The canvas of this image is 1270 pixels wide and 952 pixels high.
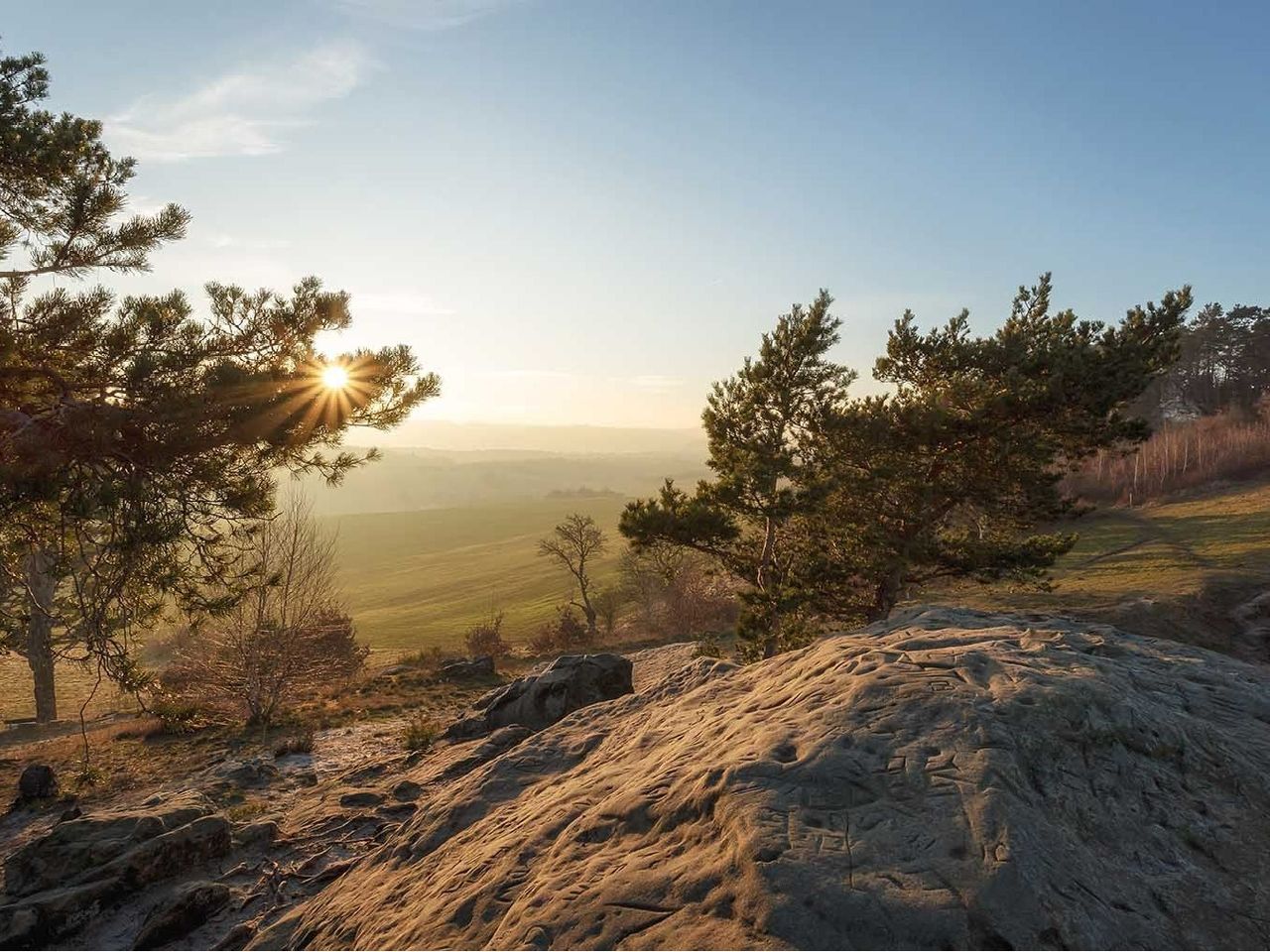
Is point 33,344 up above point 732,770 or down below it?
above

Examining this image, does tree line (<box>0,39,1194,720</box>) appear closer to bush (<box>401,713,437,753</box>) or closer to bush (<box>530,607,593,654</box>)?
bush (<box>401,713,437,753</box>)

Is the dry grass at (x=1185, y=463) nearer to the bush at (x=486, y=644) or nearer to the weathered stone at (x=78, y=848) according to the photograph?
the bush at (x=486, y=644)

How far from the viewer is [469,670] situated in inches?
1142

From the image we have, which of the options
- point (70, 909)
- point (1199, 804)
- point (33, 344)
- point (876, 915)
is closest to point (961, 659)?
point (1199, 804)

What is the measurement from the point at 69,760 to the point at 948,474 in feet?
84.9

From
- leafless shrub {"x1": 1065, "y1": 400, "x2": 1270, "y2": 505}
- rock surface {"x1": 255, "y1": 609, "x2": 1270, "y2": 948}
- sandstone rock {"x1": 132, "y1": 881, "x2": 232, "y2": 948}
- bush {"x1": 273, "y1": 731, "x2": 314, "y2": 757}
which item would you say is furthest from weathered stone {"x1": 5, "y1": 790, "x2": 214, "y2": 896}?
leafless shrub {"x1": 1065, "y1": 400, "x2": 1270, "y2": 505}

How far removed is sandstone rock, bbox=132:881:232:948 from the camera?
762 centimetres

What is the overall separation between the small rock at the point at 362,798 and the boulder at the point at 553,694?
3.27m

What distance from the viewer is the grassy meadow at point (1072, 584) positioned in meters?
22.7

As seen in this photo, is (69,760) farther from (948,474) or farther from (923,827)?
(948,474)

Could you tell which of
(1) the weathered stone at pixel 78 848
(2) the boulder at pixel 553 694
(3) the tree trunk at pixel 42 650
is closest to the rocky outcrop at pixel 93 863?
(1) the weathered stone at pixel 78 848

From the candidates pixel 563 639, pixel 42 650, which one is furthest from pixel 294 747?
pixel 563 639

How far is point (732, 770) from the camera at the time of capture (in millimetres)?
5461

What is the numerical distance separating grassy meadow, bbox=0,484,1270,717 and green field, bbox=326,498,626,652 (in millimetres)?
335
